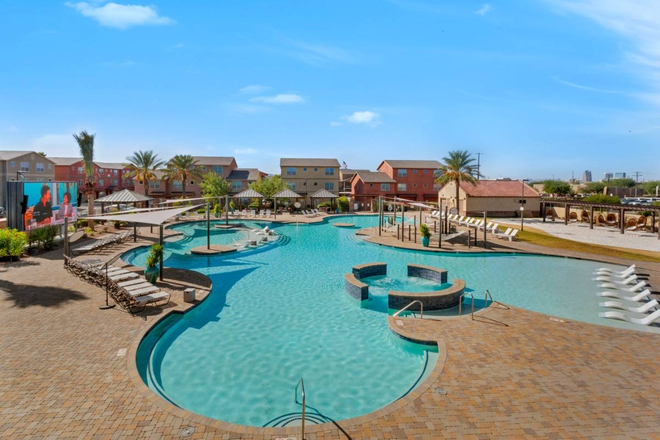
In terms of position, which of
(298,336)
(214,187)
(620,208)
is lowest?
(298,336)

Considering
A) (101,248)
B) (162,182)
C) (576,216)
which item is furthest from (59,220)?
(576,216)

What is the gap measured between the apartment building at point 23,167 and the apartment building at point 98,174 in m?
7.59

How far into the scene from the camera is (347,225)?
39.1 m

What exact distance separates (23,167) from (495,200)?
247 ft

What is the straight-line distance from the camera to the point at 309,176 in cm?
6544

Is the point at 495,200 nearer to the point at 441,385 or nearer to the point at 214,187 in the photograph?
the point at 214,187

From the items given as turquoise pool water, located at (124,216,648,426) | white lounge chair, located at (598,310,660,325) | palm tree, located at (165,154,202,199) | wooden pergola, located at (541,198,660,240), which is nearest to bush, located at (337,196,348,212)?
palm tree, located at (165,154,202,199)

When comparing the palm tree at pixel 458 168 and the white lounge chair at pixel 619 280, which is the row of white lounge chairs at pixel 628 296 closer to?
the white lounge chair at pixel 619 280

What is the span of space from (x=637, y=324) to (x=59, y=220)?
3305 cm

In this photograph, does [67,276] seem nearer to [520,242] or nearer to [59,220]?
[59,220]

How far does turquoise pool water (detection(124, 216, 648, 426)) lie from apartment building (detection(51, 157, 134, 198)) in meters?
67.5

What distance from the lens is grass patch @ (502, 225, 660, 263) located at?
22.8 metres

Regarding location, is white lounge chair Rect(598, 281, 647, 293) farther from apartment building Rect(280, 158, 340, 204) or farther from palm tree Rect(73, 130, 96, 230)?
apartment building Rect(280, 158, 340, 204)

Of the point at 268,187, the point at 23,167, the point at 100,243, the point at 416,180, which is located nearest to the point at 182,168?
the point at 268,187
